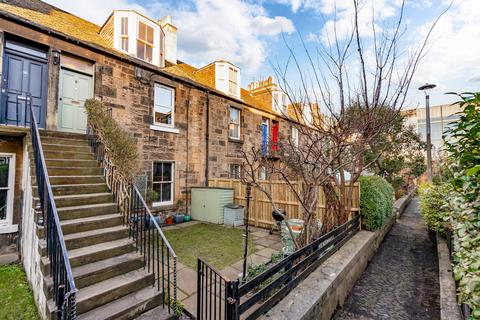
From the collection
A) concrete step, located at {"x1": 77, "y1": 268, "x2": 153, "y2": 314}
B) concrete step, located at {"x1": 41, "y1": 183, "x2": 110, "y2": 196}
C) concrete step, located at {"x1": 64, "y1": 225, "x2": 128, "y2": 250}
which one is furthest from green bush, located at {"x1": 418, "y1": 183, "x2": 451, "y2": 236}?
concrete step, located at {"x1": 41, "y1": 183, "x2": 110, "y2": 196}

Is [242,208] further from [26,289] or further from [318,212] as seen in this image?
[26,289]

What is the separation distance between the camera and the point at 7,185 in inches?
193

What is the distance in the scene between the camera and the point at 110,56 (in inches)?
276

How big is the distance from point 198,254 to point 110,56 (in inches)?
260

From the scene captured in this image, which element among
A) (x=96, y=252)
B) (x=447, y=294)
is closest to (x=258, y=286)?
(x=96, y=252)

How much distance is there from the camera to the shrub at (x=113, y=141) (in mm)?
4988

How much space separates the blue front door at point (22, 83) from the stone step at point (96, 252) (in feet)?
14.6

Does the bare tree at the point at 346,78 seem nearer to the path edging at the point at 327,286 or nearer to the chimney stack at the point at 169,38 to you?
the path edging at the point at 327,286

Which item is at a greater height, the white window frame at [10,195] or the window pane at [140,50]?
the window pane at [140,50]

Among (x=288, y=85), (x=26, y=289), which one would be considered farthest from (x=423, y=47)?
(x=26, y=289)

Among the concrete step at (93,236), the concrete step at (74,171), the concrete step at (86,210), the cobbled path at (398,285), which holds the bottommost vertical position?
the cobbled path at (398,285)

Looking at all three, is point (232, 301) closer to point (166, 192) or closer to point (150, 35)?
point (166, 192)

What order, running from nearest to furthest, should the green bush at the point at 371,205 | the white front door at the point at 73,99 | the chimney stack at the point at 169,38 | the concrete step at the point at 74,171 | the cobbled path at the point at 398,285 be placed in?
the cobbled path at the point at 398,285 → the concrete step at the point at 74,171 → the green bush at the point at 371,205 → the white front door at the point at 73,99 → the chimney stack at the point at 169,38

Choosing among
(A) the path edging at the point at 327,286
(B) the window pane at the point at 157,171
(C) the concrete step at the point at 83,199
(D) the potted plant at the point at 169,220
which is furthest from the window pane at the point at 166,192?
(A) the path edging at the point at 327,286
